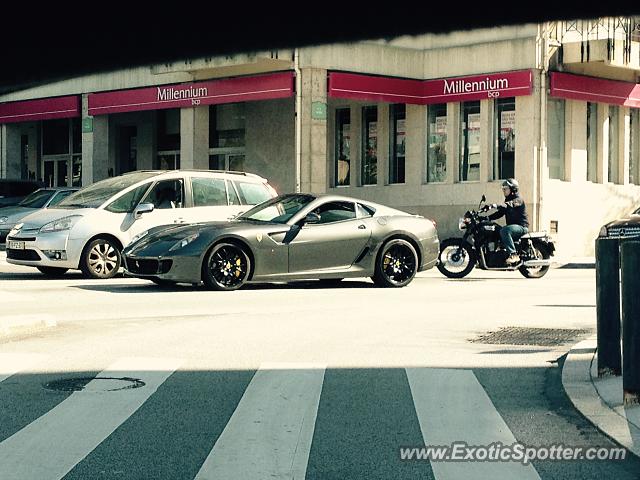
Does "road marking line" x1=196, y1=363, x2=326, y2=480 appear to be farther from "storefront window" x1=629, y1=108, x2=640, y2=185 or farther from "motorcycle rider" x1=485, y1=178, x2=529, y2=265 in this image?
"storefront window" x1=629, y1=108, x2=640, y2=185

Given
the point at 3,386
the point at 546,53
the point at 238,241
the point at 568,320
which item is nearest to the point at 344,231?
the point at 238,241

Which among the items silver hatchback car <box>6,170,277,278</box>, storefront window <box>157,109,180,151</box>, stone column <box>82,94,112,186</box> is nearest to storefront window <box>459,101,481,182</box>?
storefront window <box>157,109,180,151</box>

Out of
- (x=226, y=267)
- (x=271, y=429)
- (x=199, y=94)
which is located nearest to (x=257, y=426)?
(x=271, y=429)

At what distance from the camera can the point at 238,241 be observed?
619 inches

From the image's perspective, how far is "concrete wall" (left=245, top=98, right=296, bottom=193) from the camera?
107 feet

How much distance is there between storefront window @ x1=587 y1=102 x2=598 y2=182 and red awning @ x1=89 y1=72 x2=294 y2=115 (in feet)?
27.9

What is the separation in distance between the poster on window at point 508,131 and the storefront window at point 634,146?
191 inches

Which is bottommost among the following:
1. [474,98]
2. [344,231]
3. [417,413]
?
[417,413]

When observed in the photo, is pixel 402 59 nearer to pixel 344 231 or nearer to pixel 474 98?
pixel 474 98

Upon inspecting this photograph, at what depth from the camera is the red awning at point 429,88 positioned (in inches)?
1151

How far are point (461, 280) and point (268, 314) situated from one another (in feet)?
24.0

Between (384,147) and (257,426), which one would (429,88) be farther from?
(257,426)

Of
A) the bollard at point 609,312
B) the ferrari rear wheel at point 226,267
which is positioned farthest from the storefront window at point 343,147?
the bollard at point 609,312

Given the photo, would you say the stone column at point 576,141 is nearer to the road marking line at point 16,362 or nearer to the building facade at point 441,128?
the building facade at point 441,128
